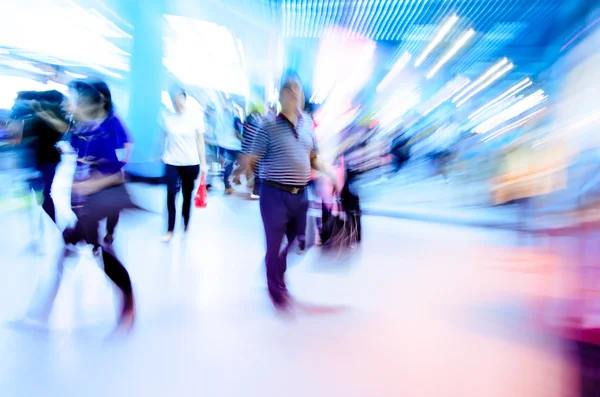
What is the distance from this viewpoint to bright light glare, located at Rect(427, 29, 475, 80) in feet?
31.2

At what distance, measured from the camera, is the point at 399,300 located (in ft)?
8.89

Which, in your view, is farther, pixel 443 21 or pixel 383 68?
pixel 383 68

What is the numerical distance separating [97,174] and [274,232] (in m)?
0.89

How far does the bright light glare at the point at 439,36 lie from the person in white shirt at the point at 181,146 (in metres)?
6.97

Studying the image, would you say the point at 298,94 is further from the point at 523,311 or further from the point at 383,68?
the point at 383,68

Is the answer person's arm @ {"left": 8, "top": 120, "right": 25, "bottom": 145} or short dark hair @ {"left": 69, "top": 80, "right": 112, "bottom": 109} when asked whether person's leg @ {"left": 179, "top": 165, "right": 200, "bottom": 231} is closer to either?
person's arm @ {"left": 8, "top": 120, "right": 25, "bottom": 145}

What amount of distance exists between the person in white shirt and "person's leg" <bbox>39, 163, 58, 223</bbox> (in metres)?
1.41

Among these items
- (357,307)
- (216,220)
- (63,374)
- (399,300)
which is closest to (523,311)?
(399,300)

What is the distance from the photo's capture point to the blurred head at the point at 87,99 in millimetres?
1916

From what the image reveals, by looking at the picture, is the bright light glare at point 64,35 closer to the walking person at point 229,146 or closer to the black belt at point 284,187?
the walking person at point 229,146

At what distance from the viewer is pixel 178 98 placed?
3.88m

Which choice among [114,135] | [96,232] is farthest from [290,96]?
[96,232]

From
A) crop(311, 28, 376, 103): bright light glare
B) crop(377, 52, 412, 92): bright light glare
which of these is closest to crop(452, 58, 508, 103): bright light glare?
crop(377, 52, 412, 92): bright light glare

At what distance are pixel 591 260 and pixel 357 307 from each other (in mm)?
1493
